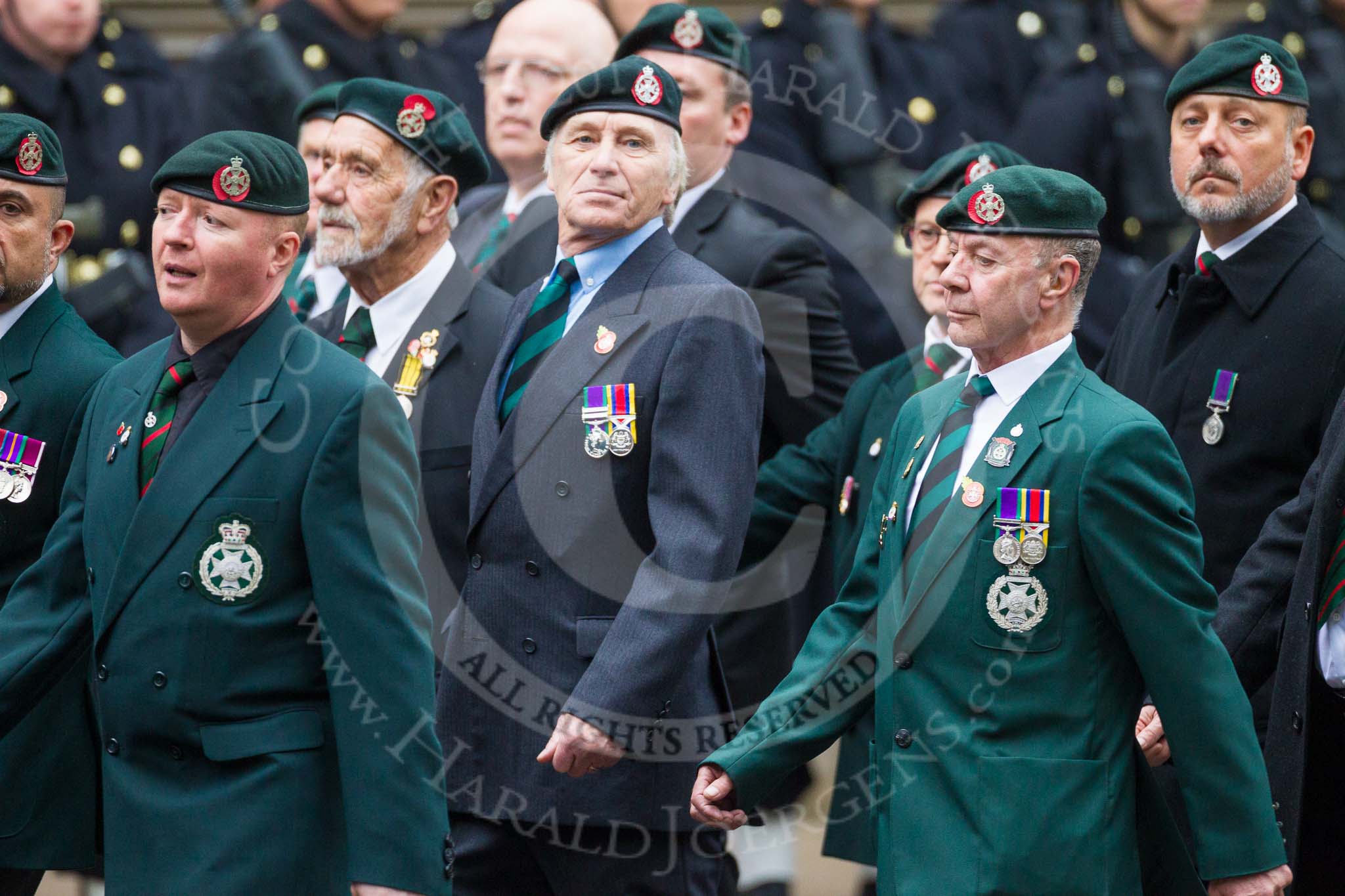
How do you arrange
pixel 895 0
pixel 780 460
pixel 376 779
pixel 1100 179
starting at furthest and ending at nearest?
pixel 895 0
pixel 1100 179
pixel 780 460
pixel 376 779

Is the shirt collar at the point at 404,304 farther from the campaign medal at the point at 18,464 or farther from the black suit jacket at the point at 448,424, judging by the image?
the campaign medal at the point at 18,464

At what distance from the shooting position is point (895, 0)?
10203 millimetres

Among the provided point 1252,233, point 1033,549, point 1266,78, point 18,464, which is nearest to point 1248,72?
point 1266,78

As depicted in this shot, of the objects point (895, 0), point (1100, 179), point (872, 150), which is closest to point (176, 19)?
point (895, 0)

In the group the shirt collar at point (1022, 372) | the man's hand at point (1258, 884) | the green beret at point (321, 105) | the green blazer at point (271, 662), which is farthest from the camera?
the green beret at point (321, 105)

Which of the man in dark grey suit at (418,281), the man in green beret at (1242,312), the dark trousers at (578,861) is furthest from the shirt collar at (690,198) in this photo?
the dark trousers at (578,861)

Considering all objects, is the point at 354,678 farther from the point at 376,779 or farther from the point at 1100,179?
the point at 1100,179

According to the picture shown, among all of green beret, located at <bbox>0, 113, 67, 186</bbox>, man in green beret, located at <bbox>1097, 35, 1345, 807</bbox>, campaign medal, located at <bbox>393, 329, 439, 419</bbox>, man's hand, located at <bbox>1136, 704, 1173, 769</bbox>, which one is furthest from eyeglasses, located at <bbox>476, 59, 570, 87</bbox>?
man's hand, located at <bbox>1136, 704, 1173, 769</bbox>

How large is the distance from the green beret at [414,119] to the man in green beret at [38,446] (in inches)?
32.2

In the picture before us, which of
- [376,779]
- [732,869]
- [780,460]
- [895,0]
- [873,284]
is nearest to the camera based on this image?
[376,779]

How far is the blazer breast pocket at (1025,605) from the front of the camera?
4.08 meters

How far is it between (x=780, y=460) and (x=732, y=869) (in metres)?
1.17

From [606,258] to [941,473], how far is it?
102 cm

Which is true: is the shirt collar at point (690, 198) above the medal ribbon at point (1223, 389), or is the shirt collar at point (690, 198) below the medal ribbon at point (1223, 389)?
above
